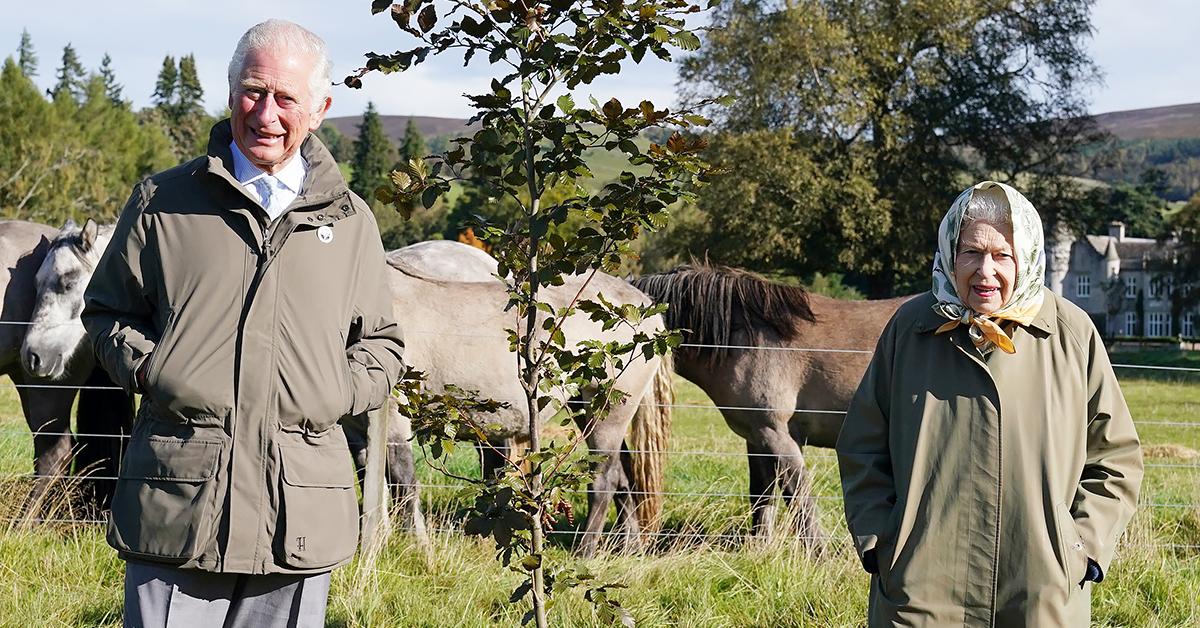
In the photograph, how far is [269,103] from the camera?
2.37m

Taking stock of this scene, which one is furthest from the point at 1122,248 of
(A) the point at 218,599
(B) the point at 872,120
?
(A) the point at 218,599

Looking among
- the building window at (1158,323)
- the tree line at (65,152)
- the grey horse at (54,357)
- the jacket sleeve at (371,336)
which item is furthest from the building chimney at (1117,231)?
the jacket sleeve at (371,336)

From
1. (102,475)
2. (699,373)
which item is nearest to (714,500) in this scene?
(699,373)

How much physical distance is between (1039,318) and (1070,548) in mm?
529

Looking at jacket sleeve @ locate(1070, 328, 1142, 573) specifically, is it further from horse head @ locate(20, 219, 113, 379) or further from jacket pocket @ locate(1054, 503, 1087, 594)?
horse head @ locate(20, 219, 113, 379)

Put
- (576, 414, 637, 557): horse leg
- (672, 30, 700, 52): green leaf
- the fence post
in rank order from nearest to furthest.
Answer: (672, 30, 700, 52): green leaf
the fence post
(576, 414, 637, 557): horse leg

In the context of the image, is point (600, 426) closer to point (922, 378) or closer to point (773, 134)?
point (922, 378)

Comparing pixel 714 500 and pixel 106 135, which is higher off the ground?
pixel 106 135

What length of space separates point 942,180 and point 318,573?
93.8 ft

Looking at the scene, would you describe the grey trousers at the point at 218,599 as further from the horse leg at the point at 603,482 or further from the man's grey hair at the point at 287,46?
the horse leg at the point at 603,482

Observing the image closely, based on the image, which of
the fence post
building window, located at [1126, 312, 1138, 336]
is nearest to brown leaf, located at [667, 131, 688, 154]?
the fence post

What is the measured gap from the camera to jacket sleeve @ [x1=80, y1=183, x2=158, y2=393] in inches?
90.9

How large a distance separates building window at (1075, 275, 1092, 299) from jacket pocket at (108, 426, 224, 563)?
298 ft

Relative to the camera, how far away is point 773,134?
88.6 feet
